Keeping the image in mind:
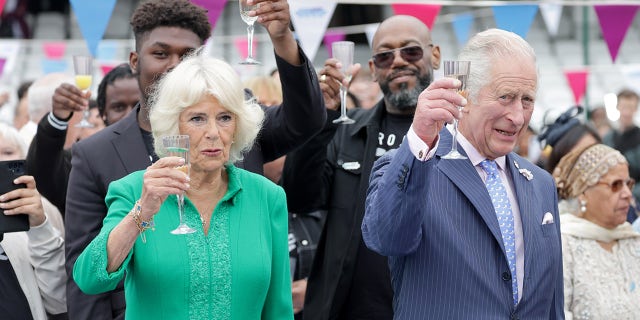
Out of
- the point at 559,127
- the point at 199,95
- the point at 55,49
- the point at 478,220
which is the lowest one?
the point at 55,49

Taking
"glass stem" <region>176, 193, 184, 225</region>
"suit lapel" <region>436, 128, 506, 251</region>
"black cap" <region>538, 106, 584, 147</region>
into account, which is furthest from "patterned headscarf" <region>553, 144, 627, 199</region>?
"glass stem" <region>176, 193, 184, 225</region>

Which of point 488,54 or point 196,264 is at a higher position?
point 488,54

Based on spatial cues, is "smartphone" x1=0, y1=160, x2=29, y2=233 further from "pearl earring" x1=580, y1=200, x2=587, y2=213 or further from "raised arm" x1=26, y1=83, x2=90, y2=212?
"pearl earring" x1=580, y1=200, x2=587, y2=213

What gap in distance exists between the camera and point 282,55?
13.5ft

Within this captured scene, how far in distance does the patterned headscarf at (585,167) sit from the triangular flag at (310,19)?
2584mm

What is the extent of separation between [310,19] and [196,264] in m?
4.84

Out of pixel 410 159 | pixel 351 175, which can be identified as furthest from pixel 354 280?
pixel 410 159

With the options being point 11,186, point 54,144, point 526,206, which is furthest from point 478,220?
point 54,144

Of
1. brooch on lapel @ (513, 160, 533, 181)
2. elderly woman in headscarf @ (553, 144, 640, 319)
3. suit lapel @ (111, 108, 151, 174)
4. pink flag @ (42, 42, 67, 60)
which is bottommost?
pink flag @ (42, 42, 67, 60)

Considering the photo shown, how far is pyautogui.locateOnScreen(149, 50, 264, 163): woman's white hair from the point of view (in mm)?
3656

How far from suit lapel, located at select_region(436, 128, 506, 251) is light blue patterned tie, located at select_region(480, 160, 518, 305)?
0.27ft

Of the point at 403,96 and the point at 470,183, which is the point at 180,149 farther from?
the point at 403,96

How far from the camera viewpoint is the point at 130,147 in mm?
4348

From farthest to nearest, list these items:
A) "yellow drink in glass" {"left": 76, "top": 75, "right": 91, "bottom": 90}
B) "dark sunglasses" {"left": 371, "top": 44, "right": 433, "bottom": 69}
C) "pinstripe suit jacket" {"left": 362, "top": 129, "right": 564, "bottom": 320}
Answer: "yellow drink in glass" {"left": 76, "top": 75, "right": 91, "bottom": 90}
"dark sunglasses" {"left": 371, "top": 44, "right": 433, "bottom": 69}
"pinstripe suit jacket" {"left": 362, "top": 129, "right": 564, "bottom": 320}
